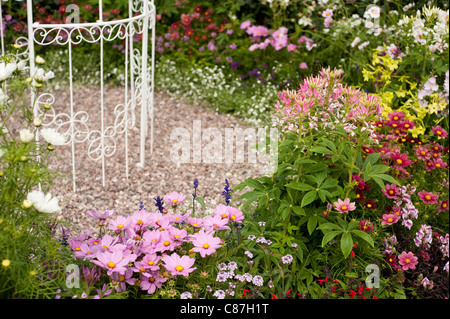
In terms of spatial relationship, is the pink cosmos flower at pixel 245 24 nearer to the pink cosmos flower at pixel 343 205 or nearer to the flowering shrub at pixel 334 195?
the flowering shrub at pixel 334 195

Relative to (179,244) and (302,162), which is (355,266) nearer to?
(302,162)

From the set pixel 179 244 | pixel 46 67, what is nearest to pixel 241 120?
pixel 46 67

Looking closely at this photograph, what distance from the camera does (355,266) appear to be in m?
2.39

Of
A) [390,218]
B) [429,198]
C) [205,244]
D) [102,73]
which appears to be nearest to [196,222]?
[205,244]

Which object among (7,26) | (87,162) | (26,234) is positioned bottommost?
(87,162)

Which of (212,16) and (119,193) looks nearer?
(119,193)

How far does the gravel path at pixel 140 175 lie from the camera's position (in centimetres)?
338

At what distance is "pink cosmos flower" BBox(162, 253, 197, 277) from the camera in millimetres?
1967

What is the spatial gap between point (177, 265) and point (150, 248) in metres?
0.14

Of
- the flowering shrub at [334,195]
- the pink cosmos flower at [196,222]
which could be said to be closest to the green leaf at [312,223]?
the flowering shrub at [334,195]

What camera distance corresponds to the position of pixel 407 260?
2.39 m

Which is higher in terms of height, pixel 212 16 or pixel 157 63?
pixel 212 16

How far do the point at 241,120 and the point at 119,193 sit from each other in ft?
5.15

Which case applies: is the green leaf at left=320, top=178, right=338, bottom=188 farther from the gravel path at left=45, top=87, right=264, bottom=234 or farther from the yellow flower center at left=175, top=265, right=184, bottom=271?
the gravel path at left=45, top=87, right=264, bottom=234
